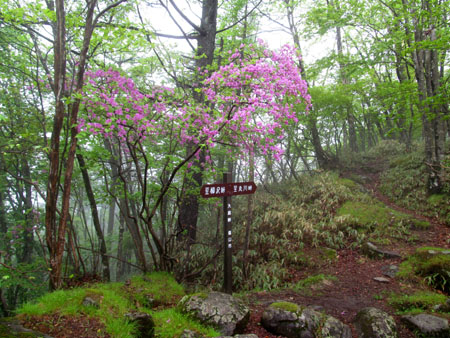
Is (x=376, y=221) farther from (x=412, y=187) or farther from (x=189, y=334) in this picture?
(x=189, y=334)

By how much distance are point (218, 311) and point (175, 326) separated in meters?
0.59

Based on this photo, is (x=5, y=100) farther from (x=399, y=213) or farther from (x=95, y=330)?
(x=399, y=213)

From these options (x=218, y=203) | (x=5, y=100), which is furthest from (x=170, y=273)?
(x=5, y=100)

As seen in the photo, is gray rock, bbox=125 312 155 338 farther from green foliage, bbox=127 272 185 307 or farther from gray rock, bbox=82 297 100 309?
green foliage, bbox=127 272 185 307

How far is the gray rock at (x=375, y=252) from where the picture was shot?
5990 millimetres

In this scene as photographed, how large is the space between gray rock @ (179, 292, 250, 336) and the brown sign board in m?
1.47

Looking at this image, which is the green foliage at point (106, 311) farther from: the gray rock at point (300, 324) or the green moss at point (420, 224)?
→ the green moss at point (420, 224)

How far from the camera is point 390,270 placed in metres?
5.42

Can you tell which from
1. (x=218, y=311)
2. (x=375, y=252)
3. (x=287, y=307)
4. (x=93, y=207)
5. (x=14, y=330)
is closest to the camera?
(x=14, y=330)

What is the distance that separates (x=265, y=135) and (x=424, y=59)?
6.62 m

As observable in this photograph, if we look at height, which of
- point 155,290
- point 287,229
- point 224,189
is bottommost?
point 155,290

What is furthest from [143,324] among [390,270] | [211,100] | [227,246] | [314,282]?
[390,270]

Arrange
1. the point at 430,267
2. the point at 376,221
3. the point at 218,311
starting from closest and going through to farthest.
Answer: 1. the point at 218,311
2. the point at 430,267
3. the point at 376,221

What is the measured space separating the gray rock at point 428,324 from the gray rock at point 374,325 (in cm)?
24
